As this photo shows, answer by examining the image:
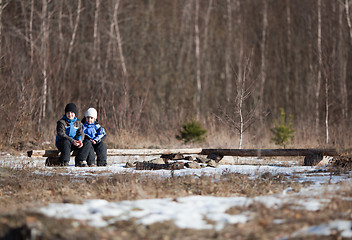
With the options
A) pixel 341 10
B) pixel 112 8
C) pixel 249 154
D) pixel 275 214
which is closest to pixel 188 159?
pixel 249 154

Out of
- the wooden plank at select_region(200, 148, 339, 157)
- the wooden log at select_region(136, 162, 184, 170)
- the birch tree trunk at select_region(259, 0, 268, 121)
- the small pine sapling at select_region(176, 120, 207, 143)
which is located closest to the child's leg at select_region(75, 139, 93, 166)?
the wooden log at select_region(136, 162, 184, 170)

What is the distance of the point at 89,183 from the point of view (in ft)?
22.9

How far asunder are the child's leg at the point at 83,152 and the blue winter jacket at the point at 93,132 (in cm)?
16

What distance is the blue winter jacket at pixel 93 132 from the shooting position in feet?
32.9

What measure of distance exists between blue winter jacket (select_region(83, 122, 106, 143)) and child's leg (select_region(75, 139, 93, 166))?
0.16 m

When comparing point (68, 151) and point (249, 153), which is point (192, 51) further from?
point (68, 151)

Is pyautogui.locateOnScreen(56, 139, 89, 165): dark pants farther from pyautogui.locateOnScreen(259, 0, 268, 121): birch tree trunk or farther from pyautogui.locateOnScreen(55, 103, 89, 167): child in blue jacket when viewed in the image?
pyautogui.locateOnScreen(259, 0, 268, 121): birch tree trunk

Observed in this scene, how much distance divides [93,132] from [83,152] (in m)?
0.52

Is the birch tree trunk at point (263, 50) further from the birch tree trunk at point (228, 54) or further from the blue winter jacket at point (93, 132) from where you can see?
the blue winter jacket at point (93, 132)

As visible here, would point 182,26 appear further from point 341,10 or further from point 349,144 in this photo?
point 349,144

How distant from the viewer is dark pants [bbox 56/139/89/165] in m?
9.71

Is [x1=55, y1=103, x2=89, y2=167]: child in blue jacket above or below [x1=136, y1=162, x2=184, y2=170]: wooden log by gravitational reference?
above

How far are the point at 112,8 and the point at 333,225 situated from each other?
2180 cm

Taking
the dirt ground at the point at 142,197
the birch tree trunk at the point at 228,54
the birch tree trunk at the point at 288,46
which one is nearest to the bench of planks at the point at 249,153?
the dirt ground at the point at 142,197
